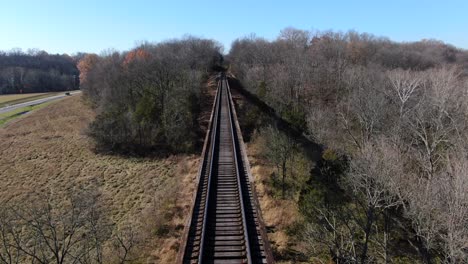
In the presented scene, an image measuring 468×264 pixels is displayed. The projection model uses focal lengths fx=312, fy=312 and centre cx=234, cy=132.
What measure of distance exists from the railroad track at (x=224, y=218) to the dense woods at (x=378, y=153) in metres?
3.31

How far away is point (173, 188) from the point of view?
71.4 feet

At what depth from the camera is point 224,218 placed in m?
13.5

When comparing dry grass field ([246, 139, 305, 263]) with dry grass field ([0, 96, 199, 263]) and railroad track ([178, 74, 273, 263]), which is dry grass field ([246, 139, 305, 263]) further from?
dry grass field ([0, 96, 199, 263])

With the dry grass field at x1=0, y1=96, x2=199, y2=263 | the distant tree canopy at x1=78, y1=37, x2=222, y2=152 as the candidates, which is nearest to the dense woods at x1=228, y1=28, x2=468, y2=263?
the dry grass field at x1=0, y1=96, x2=199, y2=263

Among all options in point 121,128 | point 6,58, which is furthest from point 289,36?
point 6,58

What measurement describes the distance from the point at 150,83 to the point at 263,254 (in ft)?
104

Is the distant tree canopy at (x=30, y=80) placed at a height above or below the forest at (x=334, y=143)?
above

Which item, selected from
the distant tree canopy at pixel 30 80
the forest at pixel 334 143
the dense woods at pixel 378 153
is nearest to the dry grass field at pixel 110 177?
the forest at pixel 334 143

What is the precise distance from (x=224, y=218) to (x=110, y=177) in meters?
18.3

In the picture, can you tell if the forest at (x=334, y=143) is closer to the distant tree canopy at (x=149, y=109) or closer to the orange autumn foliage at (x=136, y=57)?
the distant tree canopy at (x=149, y=109)

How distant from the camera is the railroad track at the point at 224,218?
10.9m

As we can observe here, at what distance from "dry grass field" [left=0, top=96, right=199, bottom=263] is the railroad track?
92.2 inches

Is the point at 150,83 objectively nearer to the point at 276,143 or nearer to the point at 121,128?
the point at 121,128

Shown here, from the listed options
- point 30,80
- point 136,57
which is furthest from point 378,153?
point 30,80
